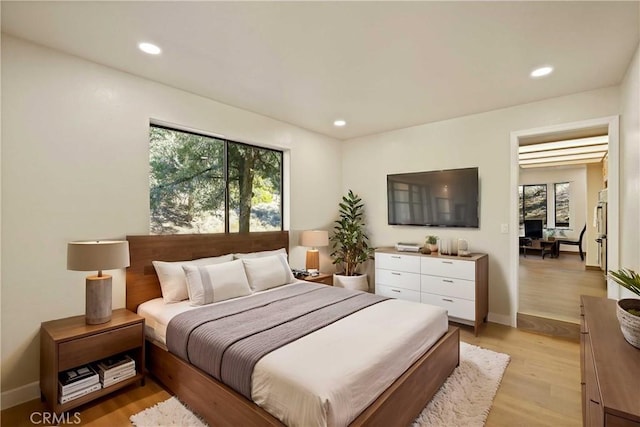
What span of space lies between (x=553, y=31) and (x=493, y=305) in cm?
306

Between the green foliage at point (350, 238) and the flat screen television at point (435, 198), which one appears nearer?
the flat screen television at point (435, 198)

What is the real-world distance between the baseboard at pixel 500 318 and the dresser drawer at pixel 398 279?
992 mm

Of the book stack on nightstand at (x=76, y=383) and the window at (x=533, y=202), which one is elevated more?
the window at (x=533, y=202)

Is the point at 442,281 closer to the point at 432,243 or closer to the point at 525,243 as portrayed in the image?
the point at 432,243

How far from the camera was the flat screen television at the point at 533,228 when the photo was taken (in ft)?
29.8

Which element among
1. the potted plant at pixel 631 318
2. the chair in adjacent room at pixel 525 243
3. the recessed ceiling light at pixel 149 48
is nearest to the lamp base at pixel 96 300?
the recessed ceiling light at pixel 149 48

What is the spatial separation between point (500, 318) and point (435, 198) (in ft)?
5.71

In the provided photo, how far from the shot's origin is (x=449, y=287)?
3.57m

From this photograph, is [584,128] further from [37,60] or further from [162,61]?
[37,60]

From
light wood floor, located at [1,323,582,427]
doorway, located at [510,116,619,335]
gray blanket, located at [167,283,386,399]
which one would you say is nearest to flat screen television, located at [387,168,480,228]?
doorway, located at [510,116,619,335]

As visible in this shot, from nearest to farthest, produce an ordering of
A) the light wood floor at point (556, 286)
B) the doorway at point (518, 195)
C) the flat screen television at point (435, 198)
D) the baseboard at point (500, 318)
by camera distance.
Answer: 1. the doorway at point (518, 195)
2. the baseboard at point (500, 318)
3. the light wood floor at point (556, 286)
4. the flat screen television at point (435, 198)

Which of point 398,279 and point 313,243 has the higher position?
Result: point 313,243

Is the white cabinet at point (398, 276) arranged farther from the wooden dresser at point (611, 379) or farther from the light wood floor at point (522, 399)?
the wooden dresser at point (611, 379)

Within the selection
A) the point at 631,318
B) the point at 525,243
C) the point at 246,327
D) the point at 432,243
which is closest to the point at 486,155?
the point at 432,243
